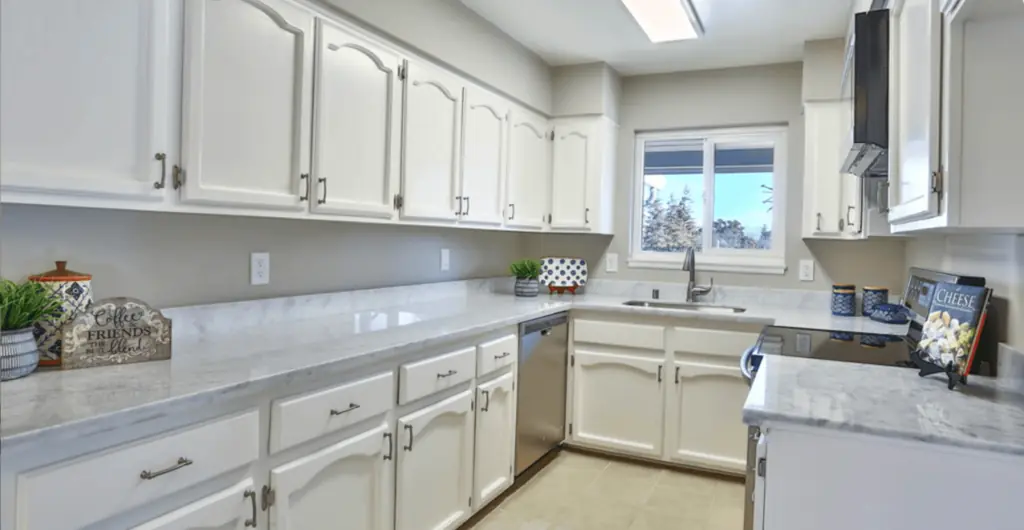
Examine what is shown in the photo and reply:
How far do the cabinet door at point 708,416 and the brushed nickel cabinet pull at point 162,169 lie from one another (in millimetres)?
2454

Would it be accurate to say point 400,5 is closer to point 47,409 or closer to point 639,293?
point 47,409

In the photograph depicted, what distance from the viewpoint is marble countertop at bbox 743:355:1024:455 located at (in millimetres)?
1206

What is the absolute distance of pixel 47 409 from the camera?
3.69 ft

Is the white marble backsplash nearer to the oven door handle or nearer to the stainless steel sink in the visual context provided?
the stainless steel sink

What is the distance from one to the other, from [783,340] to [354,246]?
179 centimetres

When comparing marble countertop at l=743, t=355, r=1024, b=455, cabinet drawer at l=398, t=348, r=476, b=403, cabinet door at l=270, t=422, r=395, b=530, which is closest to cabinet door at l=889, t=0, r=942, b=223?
marble countertop at l=743, t=355, r=1024, b=455

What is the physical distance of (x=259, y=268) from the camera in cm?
220

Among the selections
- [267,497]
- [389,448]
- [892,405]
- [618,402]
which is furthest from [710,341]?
[267,497]

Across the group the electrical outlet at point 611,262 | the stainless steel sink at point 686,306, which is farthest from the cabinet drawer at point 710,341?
the electrical outlet at point 611,262

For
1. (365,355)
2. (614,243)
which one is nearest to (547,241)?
(614,243)

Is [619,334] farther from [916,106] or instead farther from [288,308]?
[916,106]

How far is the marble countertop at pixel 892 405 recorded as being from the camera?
47.5 inches

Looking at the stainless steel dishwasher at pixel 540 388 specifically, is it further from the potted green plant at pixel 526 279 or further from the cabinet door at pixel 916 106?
the cabinet door at pixel 916 106

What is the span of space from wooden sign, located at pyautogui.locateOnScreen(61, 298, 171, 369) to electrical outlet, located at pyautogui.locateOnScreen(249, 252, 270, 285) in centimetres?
60
